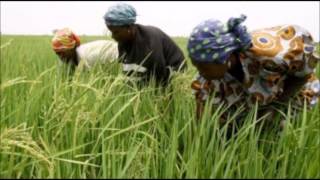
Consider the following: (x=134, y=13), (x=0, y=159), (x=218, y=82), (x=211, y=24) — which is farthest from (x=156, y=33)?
(x=0, y=159)

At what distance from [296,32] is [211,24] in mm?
351

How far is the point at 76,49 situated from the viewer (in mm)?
3498

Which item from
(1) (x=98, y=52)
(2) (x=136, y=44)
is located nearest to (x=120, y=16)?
(2) (x=136, y=44)

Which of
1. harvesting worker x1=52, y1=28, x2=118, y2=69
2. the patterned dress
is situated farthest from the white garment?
the patterned dress

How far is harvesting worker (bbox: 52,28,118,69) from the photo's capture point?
10.8 ft

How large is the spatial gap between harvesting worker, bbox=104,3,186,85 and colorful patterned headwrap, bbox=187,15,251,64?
3.30 ft

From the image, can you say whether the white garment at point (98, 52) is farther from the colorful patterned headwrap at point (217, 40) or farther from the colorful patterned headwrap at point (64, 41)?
the colorful patterned headwrap at point (217, 40)

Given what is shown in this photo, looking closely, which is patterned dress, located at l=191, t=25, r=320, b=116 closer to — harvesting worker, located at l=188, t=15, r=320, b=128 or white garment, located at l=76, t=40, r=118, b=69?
harvesting worker, located at l=188, t=15, r=320, b=128

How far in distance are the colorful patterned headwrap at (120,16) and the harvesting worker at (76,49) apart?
0.33 meters

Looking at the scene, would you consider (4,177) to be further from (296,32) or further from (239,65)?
(296,32)

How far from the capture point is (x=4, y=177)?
1429mm

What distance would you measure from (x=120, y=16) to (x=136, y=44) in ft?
0.56

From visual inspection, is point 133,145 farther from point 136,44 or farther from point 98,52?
point 98,52

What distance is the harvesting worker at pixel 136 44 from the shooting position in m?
2.90
